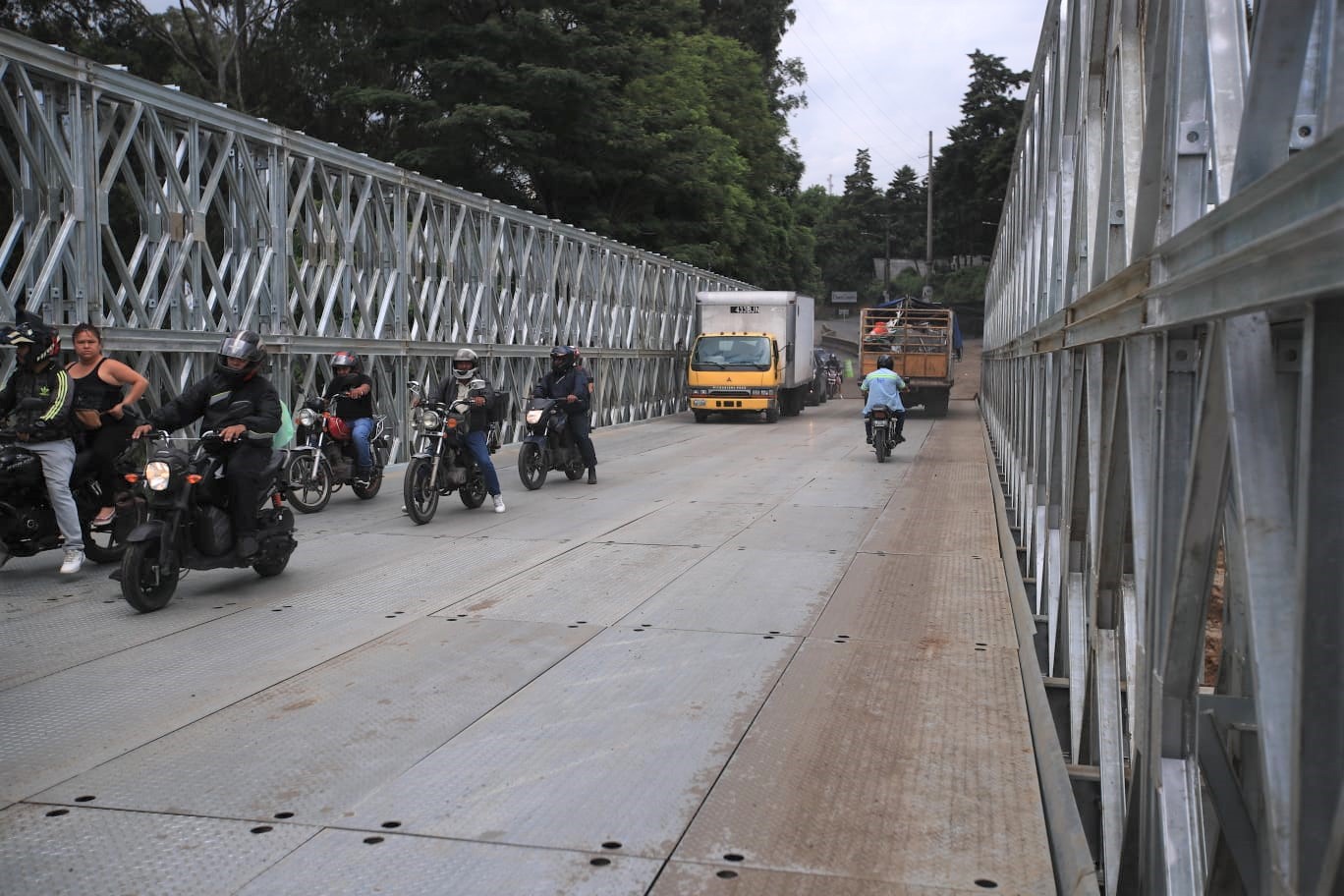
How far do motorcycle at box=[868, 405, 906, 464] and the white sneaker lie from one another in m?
12.3

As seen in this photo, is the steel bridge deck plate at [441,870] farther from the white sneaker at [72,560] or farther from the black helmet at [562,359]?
the black helmet at [562,359]

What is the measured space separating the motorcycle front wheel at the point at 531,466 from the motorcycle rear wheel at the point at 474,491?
1756 mm

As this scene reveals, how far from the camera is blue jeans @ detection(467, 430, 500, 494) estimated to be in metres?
12.7

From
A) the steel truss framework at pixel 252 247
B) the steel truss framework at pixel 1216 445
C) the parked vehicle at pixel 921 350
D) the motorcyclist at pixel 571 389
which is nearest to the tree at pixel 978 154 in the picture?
the parked vehicle at pixel 921 350

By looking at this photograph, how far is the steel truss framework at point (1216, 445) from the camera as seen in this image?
1836mm

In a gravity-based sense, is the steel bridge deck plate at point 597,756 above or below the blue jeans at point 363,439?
below

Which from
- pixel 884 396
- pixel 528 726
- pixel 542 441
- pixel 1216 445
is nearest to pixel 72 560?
pixel 528 726

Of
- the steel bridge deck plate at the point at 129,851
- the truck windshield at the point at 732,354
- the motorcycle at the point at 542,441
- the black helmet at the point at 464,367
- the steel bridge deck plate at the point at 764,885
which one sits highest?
the truck windshield at the point at 732,354

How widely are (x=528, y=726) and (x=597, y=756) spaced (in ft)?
1.70

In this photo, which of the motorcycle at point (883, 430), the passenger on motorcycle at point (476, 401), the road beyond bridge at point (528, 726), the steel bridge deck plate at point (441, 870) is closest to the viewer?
the steel bridge deck plate at point (441, 870)

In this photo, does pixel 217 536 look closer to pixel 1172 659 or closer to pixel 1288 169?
pixel 1172 659

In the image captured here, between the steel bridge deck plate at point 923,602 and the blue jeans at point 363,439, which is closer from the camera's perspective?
the steel bridge deck plate at point 923,602

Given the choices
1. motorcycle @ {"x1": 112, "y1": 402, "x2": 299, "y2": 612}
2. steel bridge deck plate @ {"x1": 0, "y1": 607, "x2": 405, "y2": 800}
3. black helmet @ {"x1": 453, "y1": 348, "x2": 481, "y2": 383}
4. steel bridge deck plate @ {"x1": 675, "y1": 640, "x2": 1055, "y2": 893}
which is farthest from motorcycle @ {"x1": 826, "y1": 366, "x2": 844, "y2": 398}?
steel bridge deck plate @ {"x1": 675, "y1": 640, "x2": 1055, "y2": 893}

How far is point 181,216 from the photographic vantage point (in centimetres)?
1322
